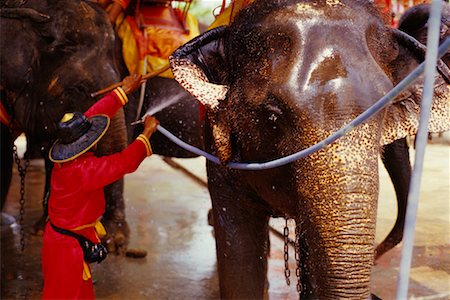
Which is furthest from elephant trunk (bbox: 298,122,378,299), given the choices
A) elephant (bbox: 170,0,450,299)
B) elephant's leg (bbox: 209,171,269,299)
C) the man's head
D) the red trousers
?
the red trousers

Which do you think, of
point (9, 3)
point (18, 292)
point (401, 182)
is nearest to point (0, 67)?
point (9, 3)

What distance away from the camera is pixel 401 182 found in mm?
4746

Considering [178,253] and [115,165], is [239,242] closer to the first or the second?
[115,165]

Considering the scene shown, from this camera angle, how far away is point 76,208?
147 inches

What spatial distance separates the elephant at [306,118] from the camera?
7.66 feet

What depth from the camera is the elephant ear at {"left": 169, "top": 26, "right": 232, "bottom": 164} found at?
2842mm

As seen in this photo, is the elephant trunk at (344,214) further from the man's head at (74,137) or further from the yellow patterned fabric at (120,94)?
the yellow patterned fabric at (120,94)

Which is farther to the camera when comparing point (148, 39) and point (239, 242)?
Result: point (148, 39)

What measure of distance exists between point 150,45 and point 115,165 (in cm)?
240

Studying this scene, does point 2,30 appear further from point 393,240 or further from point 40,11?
point 393,240

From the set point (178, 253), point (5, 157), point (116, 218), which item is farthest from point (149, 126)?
point (5, 157)

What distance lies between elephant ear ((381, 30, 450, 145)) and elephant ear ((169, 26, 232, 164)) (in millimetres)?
628

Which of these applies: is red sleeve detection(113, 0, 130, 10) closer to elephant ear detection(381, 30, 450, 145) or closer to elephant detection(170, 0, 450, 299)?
elephant detection(170, 0, 450, 299)

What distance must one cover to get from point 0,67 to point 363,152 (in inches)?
124
